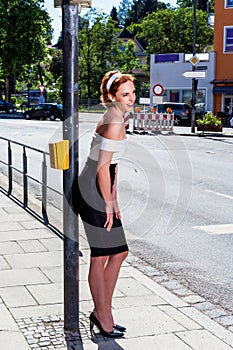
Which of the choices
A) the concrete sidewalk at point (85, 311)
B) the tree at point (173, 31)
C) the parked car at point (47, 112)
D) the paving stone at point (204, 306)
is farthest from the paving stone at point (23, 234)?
the tree at point (173, 31)

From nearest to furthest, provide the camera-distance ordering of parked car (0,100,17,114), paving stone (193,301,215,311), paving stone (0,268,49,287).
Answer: paving stone (193,301,215,311)
paving stone (0,268,49,287)
parked car (0,100,17,114)

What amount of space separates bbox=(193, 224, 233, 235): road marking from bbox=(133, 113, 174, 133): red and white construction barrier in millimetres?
19617

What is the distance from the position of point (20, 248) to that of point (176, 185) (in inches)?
239

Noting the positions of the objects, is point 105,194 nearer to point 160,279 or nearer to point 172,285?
point 172,285

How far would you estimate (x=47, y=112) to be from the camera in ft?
152

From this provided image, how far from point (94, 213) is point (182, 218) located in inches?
195

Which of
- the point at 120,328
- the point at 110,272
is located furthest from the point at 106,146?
the point at 120,328

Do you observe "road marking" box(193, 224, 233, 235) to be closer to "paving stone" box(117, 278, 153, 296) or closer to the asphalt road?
the asphalt road

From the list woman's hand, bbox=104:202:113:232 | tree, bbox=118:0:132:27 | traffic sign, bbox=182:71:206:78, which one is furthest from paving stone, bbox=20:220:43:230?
tree, bbox=118:0:132:27

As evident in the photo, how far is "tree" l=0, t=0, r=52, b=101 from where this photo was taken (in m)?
60.1

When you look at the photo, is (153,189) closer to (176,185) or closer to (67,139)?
(176,185)

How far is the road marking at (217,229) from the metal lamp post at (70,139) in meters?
3.91

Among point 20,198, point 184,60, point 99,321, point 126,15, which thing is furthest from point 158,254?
point 126,15

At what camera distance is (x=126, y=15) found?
150m
